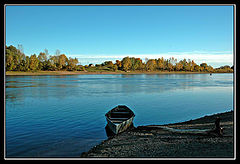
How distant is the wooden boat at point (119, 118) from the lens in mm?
16906

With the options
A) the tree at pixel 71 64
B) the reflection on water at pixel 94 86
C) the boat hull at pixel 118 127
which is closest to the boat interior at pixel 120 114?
the boat hull at pixel 118 127

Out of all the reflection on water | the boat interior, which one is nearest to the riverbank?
the boat interior

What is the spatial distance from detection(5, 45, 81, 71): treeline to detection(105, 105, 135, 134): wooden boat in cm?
13094

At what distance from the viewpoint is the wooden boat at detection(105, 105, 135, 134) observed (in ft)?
55.5

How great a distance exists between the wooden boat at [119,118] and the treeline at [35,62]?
13094 centimetres

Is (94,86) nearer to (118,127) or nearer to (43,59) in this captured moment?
(118,127)

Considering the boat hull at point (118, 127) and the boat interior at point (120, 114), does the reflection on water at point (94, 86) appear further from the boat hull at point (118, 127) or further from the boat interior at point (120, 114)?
the boat hull at point (118, 127)

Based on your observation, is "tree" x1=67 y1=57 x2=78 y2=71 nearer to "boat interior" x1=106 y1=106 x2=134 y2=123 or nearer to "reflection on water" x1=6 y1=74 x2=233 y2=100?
"reflection on water" x1=6 y1=74 x2=233 y2=100

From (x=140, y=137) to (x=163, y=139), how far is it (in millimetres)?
1895

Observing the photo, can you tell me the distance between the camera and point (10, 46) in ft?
567

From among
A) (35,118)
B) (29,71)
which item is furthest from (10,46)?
(35,118)

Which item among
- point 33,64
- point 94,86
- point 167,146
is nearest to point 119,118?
point 167,146

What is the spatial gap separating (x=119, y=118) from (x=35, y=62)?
15281 cm
